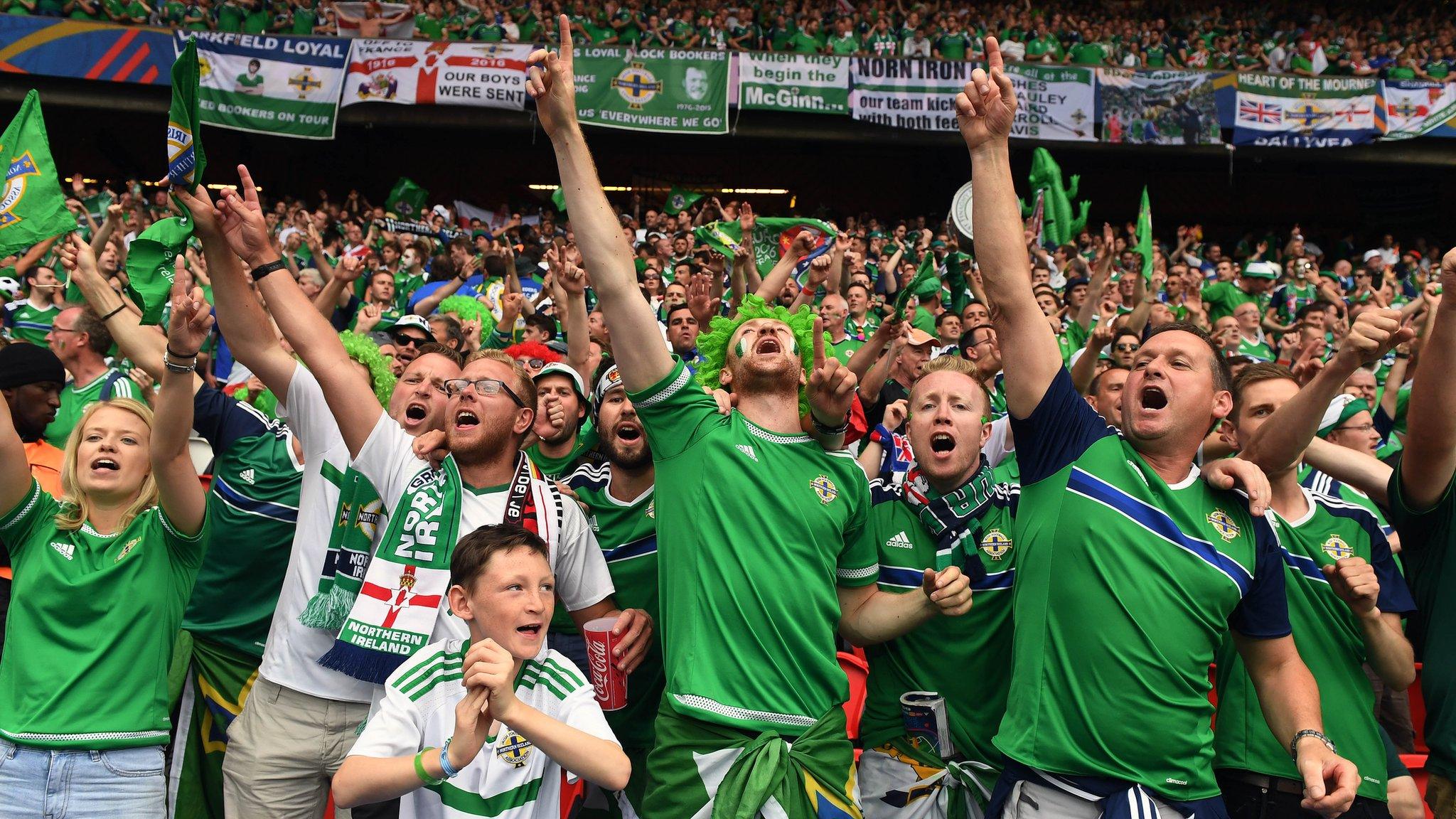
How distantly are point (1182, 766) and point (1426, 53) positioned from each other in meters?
25.0

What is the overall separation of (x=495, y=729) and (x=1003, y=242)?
5.82 feet

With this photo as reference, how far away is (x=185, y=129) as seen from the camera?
3621 mm

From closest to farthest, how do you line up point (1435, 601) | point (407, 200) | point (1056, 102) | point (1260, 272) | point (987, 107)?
point (987, 107) → point (1435, 601) → point (1260, 272) → point (407, 200) → point (1056, 102)

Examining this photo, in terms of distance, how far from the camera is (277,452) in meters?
4.03

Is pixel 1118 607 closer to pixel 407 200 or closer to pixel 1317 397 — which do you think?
pixel 1317 397

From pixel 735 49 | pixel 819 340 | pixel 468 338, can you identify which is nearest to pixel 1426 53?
pixel 735 49

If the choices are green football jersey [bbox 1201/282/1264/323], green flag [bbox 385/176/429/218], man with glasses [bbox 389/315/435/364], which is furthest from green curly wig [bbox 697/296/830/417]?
green flag [bbox 385/176/429/218]

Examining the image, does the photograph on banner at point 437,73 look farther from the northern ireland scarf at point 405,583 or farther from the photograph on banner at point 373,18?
the northern ireland scarf at point 405,583

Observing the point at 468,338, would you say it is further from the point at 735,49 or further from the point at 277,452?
the point at 735,49

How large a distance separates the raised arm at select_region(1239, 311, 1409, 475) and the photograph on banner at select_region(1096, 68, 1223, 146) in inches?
679

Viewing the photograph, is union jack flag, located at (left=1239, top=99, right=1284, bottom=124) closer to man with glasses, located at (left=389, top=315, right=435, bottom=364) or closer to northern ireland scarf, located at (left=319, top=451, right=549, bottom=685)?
man with glasses, located at (left=389, top=315, right=435, bottom=364)

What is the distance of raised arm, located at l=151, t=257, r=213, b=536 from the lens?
3.47 metres

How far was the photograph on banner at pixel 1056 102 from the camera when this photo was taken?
18.9 m

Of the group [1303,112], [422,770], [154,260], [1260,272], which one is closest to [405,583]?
[422,770]
